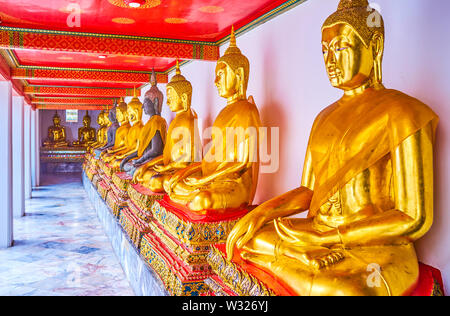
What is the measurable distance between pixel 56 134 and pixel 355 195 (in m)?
17.8

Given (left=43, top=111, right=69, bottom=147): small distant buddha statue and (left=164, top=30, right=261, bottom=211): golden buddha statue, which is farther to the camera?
(left=43, top=111, right=69, bottom=147): small distant buddha statue

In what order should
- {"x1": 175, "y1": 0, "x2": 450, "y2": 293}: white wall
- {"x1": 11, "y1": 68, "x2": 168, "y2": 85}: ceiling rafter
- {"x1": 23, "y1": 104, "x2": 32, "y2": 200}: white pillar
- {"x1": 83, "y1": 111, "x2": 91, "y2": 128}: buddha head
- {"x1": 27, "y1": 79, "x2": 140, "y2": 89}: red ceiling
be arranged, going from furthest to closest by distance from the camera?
{"x1": 83, "y1": 111, "x2": 91, "y2": 128}: buddha head < {"x1": 23, "y1": 104, "x2": 32, "y2": 200}: white pillar < {"x1": 27, "y1": 79, "x2": 140, "y2": 89}: red ceiling < {"x1": 11, "y1": 68, "x2": 168, "y2": 85}: ceiling rafter < {"x1": 175, "y1": 0, "x2": 450, "y2": 293}: white wall

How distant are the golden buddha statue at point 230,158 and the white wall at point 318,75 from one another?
263mm

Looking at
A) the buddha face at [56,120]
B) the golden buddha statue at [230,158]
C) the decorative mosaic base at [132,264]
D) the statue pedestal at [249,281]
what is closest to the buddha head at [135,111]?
the decorative mosaic base at [132,264]

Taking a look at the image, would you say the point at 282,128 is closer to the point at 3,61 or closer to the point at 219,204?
the point at 219,204

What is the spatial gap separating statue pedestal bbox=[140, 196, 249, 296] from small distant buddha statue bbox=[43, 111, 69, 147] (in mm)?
15643

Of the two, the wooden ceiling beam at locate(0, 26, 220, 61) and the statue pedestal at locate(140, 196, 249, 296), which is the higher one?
the wooden ceiling beam at locate(0, 26, 220, 61)

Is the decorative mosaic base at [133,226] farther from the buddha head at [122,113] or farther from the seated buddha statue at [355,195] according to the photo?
the buddha head at [122,113]

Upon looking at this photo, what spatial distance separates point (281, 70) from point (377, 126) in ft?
5.38

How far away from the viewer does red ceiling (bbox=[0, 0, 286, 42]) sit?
3.55 m

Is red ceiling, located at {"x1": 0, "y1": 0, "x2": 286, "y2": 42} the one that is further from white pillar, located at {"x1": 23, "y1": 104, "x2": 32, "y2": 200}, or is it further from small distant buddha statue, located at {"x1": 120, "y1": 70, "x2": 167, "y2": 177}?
white pillar, located at {"x1": 23, "y1": 104, "x2": 32, "y2": 200}

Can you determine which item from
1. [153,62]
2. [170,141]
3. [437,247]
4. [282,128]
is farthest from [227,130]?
[153,62]

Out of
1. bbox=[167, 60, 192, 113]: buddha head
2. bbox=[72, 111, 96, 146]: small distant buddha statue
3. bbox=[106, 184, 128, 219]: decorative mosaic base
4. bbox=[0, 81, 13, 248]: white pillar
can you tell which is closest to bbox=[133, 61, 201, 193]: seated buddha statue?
bbox=[167, 60, 192, 113]: buddha head

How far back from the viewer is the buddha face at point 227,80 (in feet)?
11.5
